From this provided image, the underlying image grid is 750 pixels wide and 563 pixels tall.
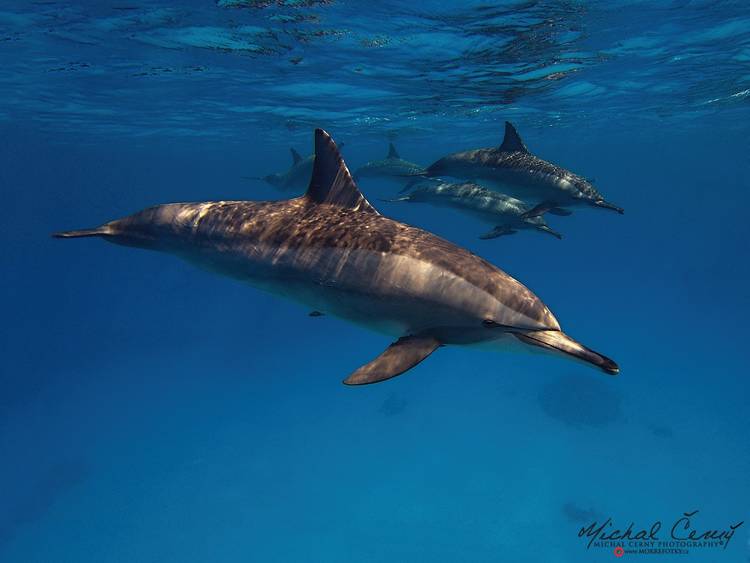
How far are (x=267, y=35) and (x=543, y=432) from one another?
22.6 metres

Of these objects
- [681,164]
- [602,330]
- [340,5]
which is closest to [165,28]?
[340,5]

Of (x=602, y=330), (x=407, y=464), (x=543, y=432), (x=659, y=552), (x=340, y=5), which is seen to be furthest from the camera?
(x=602, y=330)

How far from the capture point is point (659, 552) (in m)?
17.6

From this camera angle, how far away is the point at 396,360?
4.03 meters

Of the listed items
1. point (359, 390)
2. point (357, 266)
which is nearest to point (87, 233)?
point (357, 266)

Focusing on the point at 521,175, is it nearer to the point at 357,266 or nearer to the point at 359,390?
the point at 357,266

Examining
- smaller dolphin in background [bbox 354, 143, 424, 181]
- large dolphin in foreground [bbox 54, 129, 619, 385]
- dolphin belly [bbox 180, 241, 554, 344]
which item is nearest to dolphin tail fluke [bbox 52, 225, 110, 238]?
large dolphin in foreground [bbox 54, 129, 619, 385]

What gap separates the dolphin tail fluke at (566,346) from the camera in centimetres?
339

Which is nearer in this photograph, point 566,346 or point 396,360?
point 566,346

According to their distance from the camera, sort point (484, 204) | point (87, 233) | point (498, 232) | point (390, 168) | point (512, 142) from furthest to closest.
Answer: point (390, 168) → point (484, 204) → point (498, 232) → point (512, 142) → point (87, 233)

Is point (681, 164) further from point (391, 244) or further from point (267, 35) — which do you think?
point (391, 244)

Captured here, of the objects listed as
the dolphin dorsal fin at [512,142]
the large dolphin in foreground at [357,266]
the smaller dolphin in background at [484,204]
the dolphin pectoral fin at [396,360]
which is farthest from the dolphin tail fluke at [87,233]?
the dolphin dorsal fin at [512,142]

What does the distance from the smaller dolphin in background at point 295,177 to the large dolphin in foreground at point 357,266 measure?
959 cm

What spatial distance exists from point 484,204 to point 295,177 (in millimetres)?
7483
